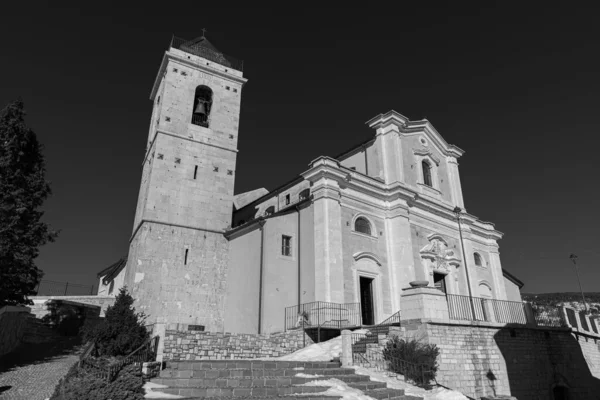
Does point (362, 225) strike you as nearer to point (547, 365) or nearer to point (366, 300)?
point (366, 300)

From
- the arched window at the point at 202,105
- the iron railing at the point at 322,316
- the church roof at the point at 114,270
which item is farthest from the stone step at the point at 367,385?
the church roof at the point at 114,270

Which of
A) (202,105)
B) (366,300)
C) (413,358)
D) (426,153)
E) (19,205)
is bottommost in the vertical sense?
(413,358)

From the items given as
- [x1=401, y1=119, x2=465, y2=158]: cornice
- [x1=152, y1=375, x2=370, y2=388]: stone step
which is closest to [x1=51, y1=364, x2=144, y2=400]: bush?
[x1=152, y1=375, x2=370, y2=388]: stone step

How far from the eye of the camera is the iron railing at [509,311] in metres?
16.5

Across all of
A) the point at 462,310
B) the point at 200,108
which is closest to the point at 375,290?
the point at 462,310

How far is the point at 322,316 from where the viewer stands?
16375 mm

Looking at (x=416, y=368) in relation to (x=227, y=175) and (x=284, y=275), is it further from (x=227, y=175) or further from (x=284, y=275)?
(x=227, y=175)

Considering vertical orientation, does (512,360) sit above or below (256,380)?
above

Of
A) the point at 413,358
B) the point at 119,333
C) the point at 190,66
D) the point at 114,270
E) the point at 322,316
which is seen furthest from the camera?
the point at 114,270

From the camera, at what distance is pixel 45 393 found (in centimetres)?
998

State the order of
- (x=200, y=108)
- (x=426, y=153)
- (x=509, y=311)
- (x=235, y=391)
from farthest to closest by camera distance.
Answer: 1. (x=426, y=153)
2. (x=200, y=108)
3. (x=509, y=311)
4. (x=235, y=391)

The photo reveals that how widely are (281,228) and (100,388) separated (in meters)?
12.0

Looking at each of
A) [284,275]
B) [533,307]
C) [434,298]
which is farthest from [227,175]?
[533,307]

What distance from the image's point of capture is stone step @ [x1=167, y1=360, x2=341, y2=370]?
1026cm
